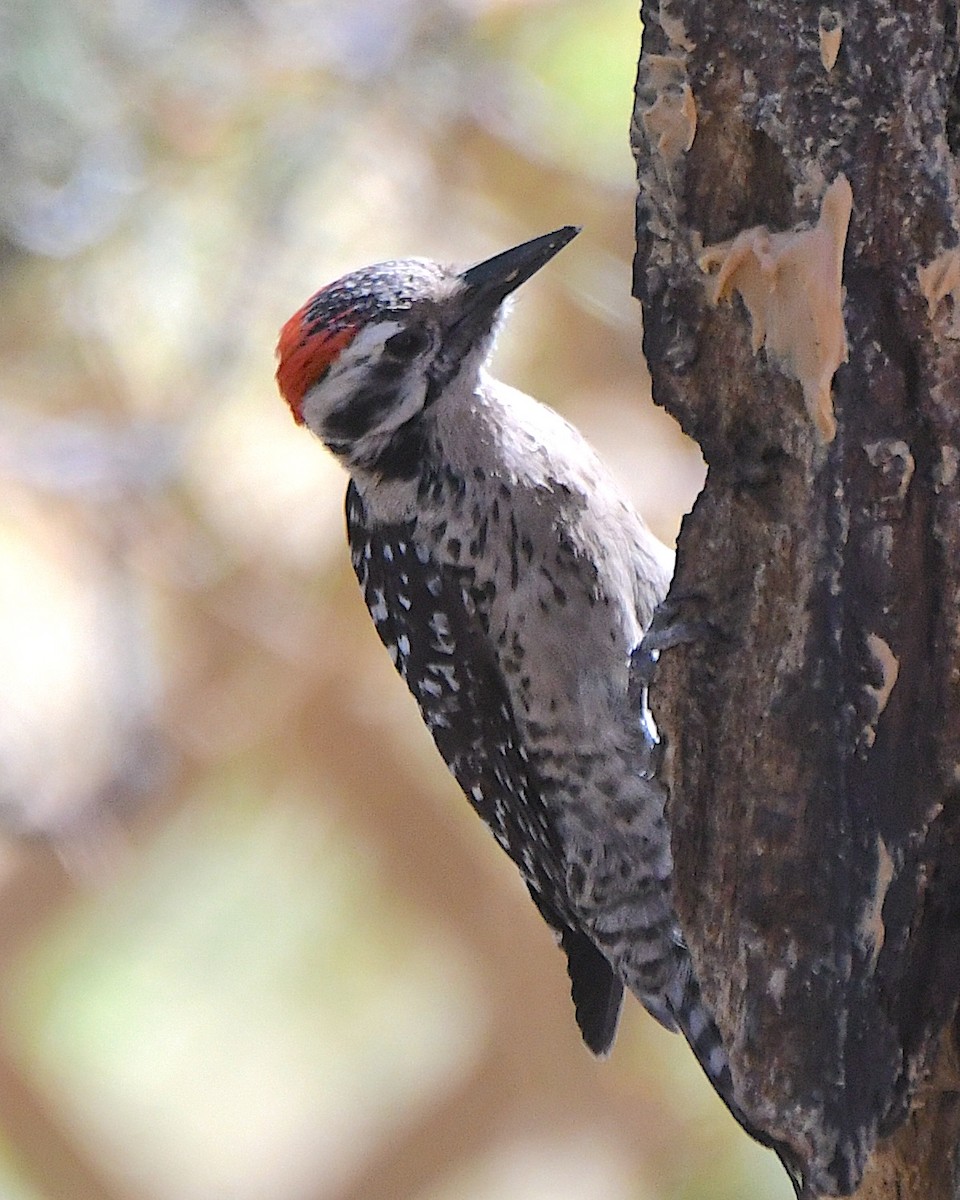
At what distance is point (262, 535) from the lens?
2.76 m

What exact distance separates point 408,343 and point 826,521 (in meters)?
0.62

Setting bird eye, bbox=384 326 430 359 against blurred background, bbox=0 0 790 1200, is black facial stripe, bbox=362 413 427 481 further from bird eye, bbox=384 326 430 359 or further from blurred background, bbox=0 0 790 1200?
blurred background, bbox=0 0 790 1200

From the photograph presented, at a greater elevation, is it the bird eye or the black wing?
the bird eye

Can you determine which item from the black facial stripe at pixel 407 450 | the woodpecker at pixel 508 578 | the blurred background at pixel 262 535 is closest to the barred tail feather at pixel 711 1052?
the woodpecker at pixel 508 578

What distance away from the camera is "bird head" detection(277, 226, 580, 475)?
4.79 ft

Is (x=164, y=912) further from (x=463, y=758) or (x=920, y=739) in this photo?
(x=920, y=739)

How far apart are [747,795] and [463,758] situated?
61cm

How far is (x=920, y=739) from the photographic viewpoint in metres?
0.97

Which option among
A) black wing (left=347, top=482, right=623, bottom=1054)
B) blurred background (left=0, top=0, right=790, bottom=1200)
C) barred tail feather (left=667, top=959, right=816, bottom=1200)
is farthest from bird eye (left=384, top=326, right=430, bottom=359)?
blurred background (left=0, top=0, right=790, bottom=1200)

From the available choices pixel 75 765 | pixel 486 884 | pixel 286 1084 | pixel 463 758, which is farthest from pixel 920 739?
pixel 286 1084

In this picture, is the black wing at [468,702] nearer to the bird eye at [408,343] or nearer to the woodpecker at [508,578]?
the woodpecker at [508,578]

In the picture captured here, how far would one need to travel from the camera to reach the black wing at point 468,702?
152 centimetres

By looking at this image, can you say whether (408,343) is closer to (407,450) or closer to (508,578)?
(407,450)

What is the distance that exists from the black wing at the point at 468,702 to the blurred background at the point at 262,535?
1107mm
